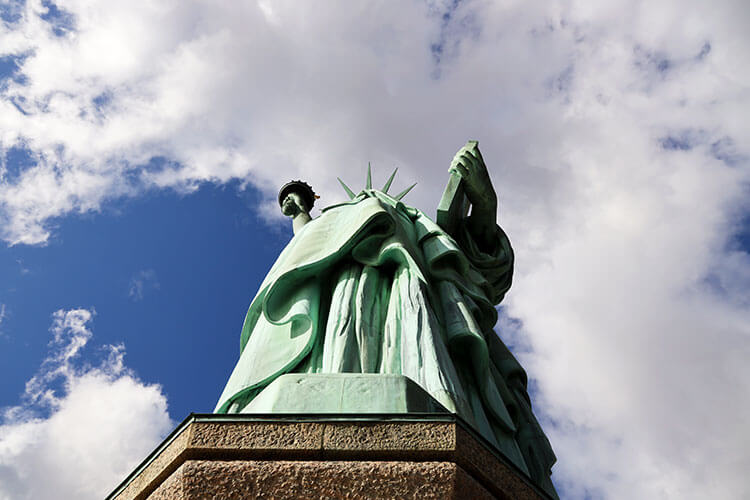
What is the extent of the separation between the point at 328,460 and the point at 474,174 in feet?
18.3

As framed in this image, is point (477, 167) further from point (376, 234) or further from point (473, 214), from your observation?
point (376, 234)

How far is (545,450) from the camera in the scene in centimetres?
682

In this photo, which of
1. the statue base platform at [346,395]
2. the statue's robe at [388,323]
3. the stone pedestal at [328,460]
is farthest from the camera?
the statue's robe at [388,323]

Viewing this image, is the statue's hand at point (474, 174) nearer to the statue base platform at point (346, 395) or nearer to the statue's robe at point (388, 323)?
the statue's robe at point (388, 323)

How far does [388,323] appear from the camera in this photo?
18.8 feet

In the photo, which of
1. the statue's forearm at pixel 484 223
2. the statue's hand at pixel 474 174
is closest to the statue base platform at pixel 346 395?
the statue's hand at pixel 474 174

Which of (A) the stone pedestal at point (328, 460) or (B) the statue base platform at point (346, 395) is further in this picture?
(B) the statue base platform at point (346, 395)

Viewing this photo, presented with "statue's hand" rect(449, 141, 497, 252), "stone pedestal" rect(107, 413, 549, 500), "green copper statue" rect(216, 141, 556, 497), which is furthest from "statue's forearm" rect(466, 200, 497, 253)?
"stone pedestal" rect(107, 413, 549, 500)

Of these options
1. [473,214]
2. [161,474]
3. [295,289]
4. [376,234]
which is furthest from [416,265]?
[161,474]

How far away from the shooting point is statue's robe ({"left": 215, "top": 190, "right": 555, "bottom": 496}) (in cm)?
532

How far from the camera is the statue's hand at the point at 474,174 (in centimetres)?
825

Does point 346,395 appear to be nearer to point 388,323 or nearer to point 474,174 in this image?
point 388,323

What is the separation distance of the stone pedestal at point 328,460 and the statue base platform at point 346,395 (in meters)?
0.47

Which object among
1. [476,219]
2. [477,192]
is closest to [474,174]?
[477,192]
